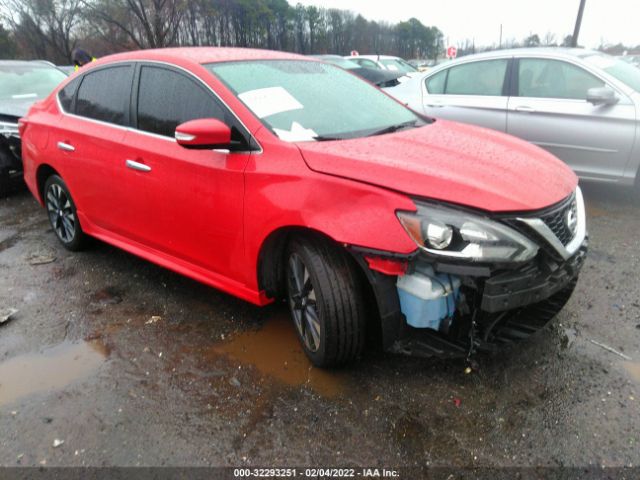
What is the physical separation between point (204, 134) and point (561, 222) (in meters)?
1.77

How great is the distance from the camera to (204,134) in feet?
7.73

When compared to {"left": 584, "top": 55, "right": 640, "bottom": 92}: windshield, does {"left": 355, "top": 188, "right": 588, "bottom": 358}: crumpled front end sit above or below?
below

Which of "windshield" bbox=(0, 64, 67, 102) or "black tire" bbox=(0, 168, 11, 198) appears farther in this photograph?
"windshield" bbox=(0, 64, 67, 102)

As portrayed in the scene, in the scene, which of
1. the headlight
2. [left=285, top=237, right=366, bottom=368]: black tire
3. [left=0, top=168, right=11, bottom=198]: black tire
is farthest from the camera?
[left=0, top=168, right=11, bottom=198]: black tire

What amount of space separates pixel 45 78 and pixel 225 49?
17.8 ft

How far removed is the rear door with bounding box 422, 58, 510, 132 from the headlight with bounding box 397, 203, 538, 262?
3.72m

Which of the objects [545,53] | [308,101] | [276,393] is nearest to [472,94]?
[545,53]

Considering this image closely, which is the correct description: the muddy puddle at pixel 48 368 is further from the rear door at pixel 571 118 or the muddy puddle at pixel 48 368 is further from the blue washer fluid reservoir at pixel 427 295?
the rear door at pixel 571 118

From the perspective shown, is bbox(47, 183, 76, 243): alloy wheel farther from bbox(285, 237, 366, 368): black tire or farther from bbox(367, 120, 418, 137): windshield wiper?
bbox(367, 120, 418, 137): windshield wiper

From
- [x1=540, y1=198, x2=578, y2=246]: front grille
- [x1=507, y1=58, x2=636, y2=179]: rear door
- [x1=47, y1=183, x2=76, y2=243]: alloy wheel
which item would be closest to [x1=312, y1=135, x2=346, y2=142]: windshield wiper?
[x1=540, y1=198, x2=578, y2=246]: front grille

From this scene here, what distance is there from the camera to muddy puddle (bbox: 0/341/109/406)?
2.52m

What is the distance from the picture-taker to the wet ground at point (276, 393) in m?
2.04

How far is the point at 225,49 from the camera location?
3.27 metres

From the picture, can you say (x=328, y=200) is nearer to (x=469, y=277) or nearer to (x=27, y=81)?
(x=469, y=277)
